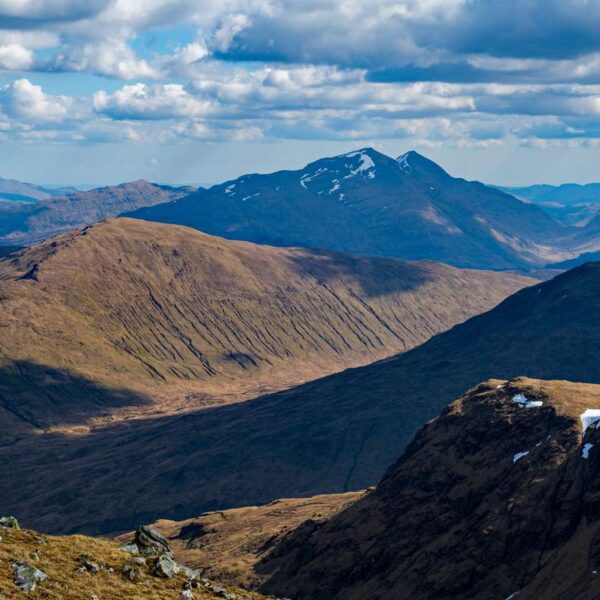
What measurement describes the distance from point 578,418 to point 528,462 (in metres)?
11.6

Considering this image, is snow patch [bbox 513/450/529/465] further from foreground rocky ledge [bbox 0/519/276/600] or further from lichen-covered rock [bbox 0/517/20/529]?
lichen-covered rock [bbox 0/517/20/529]

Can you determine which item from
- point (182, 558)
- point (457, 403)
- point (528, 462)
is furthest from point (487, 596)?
point (182, 558)

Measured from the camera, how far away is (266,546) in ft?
561

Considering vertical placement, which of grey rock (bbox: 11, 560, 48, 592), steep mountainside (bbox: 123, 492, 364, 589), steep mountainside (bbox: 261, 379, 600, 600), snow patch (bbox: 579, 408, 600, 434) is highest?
grey rock (bbox: 11, 560, 48, 592)

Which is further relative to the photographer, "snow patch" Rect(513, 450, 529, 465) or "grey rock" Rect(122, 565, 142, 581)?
"snow patch" Rect(513, 450, 529, 465)

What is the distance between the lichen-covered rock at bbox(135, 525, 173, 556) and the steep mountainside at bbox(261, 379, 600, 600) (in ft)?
148

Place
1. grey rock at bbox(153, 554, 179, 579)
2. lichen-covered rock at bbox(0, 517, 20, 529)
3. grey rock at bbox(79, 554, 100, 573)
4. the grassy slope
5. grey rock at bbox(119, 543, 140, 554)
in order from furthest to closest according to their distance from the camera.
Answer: grey rock at bbox(119, 543, 140, 554) < lichen-covered rock at bbox(0, 517, 20, 529) < grey rock at bbox(153, 554, 179, 579) < grey rock at bbox(79, 554, 100, 573) < the grassy slope

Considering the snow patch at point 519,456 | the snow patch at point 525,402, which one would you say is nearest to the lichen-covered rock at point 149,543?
the snow patch at point 519,456

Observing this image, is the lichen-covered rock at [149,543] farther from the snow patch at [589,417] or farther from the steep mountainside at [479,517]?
the snow patch at [589,417]

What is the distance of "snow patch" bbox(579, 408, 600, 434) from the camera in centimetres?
14925

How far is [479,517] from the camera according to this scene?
459 ft

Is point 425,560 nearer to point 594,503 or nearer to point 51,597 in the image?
point 594,503

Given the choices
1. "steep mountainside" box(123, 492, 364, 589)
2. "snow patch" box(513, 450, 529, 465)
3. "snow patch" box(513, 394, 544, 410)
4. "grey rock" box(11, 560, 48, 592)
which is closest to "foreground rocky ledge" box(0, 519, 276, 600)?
"grey rock" box(11, 560, 48, 592)

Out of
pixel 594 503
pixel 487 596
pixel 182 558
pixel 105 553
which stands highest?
pixel 105 553
